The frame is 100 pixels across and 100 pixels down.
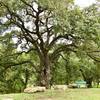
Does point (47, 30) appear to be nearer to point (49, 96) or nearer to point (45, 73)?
point (45, 73)

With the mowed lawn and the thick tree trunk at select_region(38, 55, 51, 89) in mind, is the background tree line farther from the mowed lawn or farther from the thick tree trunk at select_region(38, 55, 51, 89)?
the mowed lawn

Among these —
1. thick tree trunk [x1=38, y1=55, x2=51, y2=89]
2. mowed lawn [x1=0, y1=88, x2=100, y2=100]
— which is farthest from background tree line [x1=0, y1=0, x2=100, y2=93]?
mowed lawn [x1=0, y1=88, x2=100, y2=100]

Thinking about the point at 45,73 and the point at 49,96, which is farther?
the point at 45,73

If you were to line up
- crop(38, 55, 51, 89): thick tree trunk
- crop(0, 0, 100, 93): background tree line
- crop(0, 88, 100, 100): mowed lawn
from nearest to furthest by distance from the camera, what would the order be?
crop(0, 88, 100, 100): mowed lawn → crop(0, 0, 100, 93): background tree line → crop(38, 55, 51, 89): thick tree trunk

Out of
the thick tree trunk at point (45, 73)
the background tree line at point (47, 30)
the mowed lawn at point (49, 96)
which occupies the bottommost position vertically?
the mowed lawn at point (49, 96)

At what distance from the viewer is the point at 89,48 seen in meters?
19.2

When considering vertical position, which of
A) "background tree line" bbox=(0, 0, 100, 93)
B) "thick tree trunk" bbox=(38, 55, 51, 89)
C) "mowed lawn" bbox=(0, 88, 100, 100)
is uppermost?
"background tree line" bbox=(0, 0, 100, 93)

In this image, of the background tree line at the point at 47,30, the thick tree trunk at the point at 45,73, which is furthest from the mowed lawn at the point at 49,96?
the thick tree trunk at the point at 45,73

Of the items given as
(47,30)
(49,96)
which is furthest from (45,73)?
(49,96)

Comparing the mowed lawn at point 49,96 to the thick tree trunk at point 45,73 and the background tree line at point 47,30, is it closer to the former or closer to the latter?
the background tree line at point 47,30

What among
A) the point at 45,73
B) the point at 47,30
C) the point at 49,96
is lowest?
the point at 49,96

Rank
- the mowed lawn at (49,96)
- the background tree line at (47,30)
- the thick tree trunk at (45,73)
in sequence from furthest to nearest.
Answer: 1. the thick tree trunk at (45,73)
2. the background tree line at (47,30)
3. the mowed lawn at (49,96)

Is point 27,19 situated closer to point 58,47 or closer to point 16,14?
point 16,14

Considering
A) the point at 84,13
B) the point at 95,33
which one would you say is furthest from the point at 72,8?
the point at 95,33
